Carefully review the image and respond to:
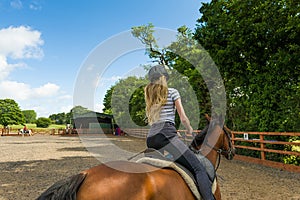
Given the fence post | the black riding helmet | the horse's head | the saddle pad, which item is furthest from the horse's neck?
the fence post

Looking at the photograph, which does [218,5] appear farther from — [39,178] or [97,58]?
[39,178]

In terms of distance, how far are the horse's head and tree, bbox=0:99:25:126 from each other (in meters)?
79.6

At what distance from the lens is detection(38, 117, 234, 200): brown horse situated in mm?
2129

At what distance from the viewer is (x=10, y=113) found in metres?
73.2

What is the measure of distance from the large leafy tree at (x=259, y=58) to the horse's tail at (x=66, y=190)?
9.91m

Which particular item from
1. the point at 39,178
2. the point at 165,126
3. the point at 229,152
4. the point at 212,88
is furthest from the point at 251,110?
the point at 165,126

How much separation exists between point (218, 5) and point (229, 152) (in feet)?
41.5

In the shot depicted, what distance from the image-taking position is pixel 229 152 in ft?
13.6

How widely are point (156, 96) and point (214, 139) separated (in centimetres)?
167

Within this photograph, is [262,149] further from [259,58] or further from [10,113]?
[10,113]

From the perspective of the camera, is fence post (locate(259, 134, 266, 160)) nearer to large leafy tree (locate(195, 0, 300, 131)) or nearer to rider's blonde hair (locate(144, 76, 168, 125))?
large leafy tree (locate(195, 0, 300, 131))

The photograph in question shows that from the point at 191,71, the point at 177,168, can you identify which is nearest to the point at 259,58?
the point at 191,71

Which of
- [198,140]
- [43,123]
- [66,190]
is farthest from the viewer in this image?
[43,123]

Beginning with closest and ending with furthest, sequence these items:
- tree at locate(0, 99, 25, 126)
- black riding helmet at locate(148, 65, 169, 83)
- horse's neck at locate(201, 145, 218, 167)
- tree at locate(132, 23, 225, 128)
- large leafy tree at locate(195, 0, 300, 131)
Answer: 1. black riding helmet at locate(148, 65, 169, 83)
2. horse's neck at locate(201, 145, 218, 167)
3. large leafy tree at locate(195, 0, 300, 131)
4. tree at locate(132, 23, 225, 128)
5. tree at locate(0, 99, 25, 126)
